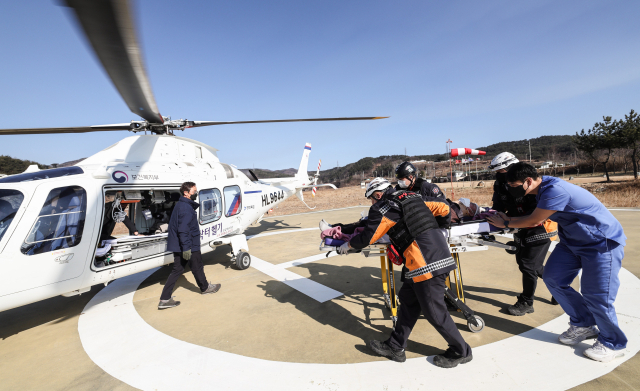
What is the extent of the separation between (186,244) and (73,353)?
1776 mm

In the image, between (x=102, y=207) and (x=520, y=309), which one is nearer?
(x=520, y=309)

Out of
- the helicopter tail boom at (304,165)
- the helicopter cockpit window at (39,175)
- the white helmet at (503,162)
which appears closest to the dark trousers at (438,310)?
the white helmet at (503,162)

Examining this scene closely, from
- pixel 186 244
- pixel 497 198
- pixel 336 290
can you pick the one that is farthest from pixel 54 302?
pixel 497 198

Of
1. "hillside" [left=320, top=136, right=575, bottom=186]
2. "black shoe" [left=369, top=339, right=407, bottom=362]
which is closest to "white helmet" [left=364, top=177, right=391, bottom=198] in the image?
"black shoe" [left=369, top=339, right=407, bottom=362]

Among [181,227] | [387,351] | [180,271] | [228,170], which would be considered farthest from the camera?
[228,170]

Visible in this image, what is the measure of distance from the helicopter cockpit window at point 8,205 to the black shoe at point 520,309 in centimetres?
642

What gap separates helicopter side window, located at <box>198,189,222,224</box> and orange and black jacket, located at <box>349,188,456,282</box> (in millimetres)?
4336

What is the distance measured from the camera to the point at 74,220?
3895 mm

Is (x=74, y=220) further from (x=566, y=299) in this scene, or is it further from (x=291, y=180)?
(x=291, y=180)

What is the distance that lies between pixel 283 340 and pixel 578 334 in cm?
312

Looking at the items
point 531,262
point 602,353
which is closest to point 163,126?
point 531,262

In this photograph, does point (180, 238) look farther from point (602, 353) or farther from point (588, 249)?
point (602, 353)

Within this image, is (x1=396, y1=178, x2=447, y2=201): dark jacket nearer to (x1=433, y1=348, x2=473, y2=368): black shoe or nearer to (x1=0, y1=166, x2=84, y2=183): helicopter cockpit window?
(x1=433, y1=348, x2=473, y2=368): black shoe

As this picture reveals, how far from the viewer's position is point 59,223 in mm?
3756
